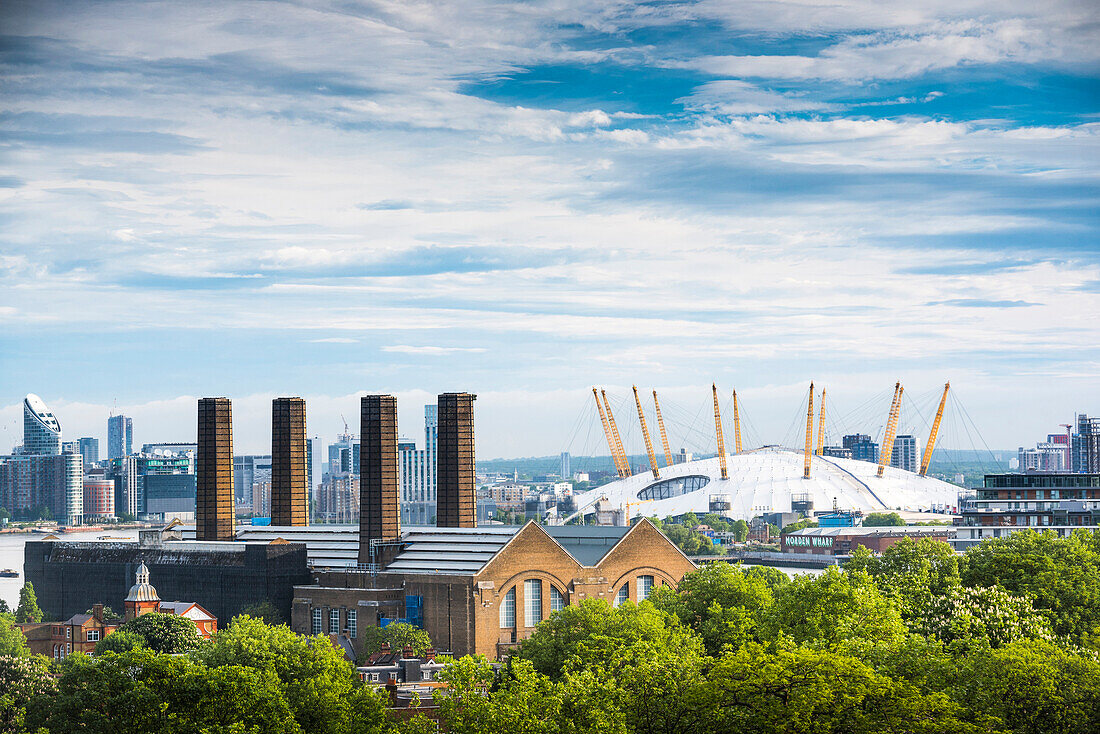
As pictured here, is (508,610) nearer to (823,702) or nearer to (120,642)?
(120,642)

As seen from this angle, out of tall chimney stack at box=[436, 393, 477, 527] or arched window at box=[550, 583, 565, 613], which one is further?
tall chimney stack at box=[436, 393, 477, 527]

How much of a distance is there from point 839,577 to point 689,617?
45.6 ft

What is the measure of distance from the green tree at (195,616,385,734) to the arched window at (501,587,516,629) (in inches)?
1017

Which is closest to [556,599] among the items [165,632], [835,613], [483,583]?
[483,583]

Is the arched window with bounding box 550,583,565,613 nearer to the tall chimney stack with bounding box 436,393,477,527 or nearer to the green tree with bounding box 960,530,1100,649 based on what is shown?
the tall chimney stack with bounding box 436,393,477,527

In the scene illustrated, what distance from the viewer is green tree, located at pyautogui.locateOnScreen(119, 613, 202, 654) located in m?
108

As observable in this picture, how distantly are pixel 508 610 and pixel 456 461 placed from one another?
24547 millimetres

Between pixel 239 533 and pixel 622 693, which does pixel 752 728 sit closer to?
pixel 622 693

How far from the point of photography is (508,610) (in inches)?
4486

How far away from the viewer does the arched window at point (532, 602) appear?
115 m

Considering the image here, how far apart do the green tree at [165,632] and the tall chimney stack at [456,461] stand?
28.9 m

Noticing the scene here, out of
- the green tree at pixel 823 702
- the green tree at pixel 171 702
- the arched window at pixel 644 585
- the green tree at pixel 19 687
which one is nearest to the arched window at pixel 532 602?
the arched window at pixel 644 585

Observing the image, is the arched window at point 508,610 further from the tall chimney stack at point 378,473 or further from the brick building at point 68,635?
the brick building at point 68,635

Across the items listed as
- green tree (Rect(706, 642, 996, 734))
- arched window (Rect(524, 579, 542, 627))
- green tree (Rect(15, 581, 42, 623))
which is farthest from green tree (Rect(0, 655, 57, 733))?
green tree (Rect(15, 581, 42, 623))
